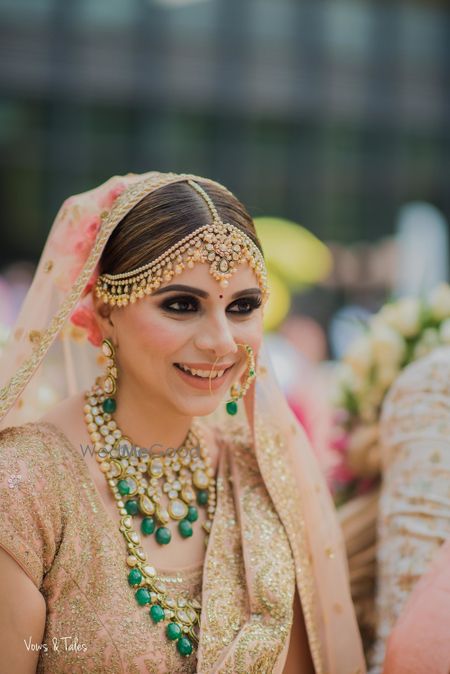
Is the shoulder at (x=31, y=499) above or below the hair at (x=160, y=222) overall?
below

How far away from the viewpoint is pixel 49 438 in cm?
193

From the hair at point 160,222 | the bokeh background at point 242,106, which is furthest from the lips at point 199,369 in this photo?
the bokeh background at point 242,106

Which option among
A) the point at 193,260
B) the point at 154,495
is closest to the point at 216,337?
the point at 193,260

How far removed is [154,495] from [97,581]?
240 mm

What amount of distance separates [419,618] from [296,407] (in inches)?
67.8

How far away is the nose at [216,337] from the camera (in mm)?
1917

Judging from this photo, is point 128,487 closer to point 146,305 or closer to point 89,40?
point 146,305

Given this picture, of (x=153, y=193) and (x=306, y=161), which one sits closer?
(x=153, y=193)

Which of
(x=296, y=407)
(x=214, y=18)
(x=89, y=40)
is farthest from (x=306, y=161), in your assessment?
(x=296, y=407)

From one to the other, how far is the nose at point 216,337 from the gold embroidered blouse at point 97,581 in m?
0.35

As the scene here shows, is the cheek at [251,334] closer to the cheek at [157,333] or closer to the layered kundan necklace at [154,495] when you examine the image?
the cheek at [157,333]

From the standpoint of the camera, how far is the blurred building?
18391mm

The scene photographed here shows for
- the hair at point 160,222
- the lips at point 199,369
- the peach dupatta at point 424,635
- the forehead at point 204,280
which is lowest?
the peach dupatta at point 424,635

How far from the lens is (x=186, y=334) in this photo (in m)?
1.92
